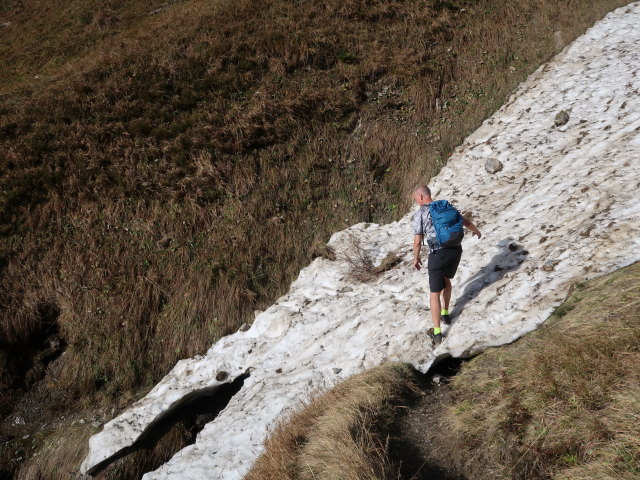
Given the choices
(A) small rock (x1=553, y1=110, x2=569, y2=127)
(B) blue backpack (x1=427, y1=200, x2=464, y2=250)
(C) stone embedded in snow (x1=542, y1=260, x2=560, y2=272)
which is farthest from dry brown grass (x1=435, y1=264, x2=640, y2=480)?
(A) small rock (x1=553, y1=110, x2=569, y2=127)

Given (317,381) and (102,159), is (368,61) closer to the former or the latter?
(102,159)

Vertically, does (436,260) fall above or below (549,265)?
above

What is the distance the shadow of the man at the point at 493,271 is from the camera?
691 centimetres

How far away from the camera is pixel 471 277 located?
7391mm

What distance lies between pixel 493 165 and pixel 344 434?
25.3 feet

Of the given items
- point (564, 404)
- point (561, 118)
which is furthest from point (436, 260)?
point (561, 118)

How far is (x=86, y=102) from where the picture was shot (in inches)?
516

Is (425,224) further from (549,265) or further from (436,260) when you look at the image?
(549,265)

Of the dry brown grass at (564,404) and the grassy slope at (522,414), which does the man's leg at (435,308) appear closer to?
the grassy slope at (522,414)

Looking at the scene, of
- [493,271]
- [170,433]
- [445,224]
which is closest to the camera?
[445,224]

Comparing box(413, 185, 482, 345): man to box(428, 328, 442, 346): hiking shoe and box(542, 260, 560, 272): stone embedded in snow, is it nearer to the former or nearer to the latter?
box(428, 328, 442, 346): hiking shoe

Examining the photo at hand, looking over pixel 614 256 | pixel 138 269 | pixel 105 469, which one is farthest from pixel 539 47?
pixel 105 469

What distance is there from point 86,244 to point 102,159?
103 inches

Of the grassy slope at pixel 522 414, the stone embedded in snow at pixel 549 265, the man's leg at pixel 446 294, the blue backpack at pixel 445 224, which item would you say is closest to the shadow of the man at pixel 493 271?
the man's leg at pixel 446 294
